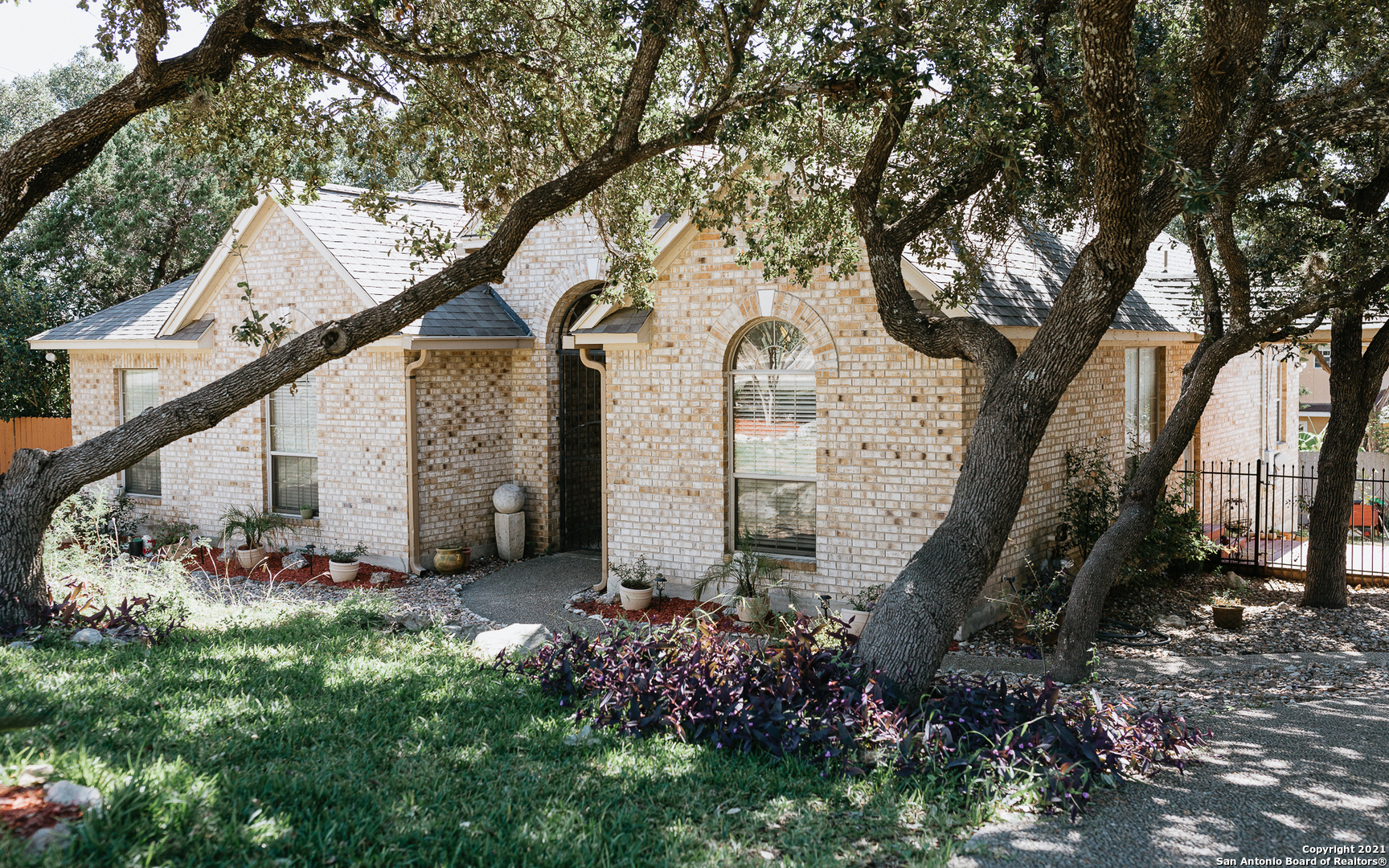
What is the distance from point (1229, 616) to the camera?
1132 cm

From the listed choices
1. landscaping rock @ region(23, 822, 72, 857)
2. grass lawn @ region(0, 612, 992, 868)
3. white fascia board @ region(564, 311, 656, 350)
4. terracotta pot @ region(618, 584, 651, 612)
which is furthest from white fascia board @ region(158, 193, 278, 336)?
landscaping rock @ region(23, 822, 72, 857)

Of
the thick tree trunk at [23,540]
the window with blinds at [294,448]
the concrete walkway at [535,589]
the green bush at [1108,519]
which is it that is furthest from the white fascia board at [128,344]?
the green bush at [1108,519]

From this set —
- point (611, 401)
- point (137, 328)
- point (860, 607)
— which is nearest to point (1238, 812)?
point (860, 607)

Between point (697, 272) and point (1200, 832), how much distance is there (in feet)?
27.0

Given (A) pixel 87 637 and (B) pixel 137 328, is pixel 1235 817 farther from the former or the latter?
(B) pixel 137 328

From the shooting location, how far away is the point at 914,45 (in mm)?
7543

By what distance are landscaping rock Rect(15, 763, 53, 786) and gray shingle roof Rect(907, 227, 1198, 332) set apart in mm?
8062

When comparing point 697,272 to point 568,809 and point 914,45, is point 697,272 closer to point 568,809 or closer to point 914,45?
point 914,45

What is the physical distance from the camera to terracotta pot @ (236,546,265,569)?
14750 millimetres

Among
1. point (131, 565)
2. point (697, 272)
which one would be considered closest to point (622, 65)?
point (697, 272)

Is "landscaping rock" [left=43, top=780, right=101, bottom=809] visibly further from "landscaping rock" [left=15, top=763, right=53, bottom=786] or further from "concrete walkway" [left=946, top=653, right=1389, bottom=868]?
"concrete walkway" [left=946, top=653, right=1389, bottom=868]

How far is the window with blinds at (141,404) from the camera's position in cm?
1747

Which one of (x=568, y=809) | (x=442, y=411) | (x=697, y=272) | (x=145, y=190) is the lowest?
(x=568, y=809)

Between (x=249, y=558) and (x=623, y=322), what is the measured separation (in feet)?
23.4
